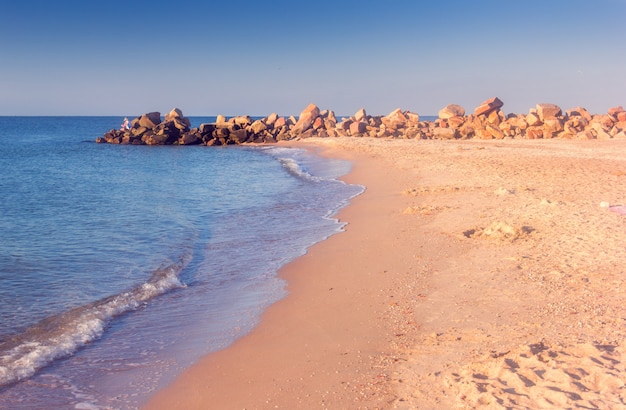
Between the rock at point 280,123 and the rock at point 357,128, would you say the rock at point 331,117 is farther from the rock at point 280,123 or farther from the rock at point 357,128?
the rock at point 357,128

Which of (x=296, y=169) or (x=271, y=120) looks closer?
(x=296, y=169)

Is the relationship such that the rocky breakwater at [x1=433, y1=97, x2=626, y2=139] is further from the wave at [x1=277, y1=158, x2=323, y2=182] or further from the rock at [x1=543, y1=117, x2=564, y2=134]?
the wave at [x1=277, y1=158, x2=323, y2=182]

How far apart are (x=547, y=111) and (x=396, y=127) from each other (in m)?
12.7

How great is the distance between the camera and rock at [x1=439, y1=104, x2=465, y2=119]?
47050 mm

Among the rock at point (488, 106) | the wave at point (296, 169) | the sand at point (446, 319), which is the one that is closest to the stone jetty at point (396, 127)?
the rock at point (488, 106)

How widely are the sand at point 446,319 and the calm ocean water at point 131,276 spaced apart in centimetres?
61

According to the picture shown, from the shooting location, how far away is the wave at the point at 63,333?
5.93 meters

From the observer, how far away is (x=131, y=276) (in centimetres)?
935

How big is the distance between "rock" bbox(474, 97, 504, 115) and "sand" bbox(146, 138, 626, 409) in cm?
3377

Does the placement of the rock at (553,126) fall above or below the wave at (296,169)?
above

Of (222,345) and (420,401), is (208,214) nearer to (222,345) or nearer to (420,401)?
(222,345)

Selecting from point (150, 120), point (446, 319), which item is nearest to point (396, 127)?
point (150, 120)

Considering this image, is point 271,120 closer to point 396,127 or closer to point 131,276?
point 396,127

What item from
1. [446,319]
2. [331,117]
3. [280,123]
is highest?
[331,117]
